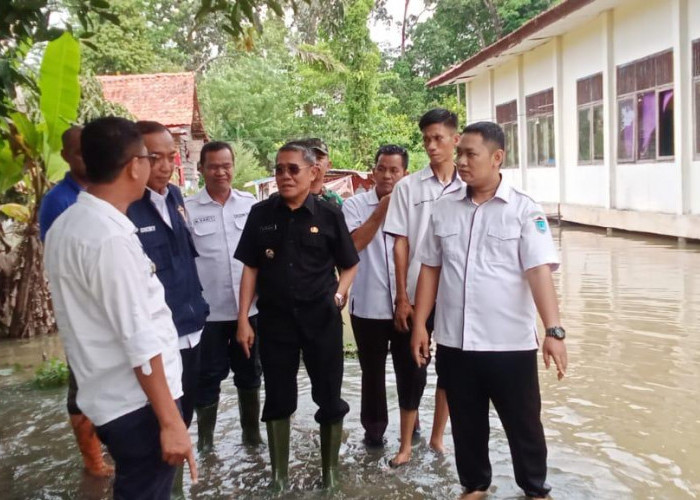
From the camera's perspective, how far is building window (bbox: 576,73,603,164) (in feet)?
57.0

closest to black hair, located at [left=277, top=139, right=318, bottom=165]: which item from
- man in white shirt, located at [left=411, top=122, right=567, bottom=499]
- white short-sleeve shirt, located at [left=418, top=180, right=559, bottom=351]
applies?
man in white shirt, located at [left=411, top=122, right=567, bottom=499]

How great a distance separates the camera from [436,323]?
3723 mm

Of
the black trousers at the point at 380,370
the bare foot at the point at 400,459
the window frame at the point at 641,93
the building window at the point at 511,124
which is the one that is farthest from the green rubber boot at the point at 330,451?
the building window at the point at 511,124

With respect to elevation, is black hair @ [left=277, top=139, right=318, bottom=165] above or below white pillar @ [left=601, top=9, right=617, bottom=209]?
below

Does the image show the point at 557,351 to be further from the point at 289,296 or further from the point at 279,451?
the point at 279,451

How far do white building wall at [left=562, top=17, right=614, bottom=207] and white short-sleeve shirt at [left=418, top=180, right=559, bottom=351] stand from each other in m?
13.9

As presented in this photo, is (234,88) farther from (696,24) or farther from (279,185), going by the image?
(279,185)

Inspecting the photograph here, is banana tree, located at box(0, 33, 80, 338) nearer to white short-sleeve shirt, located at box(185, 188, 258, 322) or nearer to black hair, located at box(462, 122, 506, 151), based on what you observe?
white short-sleeve shirt, located at box(185, 188, 258, 322)

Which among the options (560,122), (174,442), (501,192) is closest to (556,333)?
(501,192)

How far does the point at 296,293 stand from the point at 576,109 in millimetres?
16228

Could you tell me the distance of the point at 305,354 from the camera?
4039 mm

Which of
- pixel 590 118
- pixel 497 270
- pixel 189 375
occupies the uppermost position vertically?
pixel 590 118

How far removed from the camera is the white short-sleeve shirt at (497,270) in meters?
3.48

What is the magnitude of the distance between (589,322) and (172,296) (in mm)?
5265
